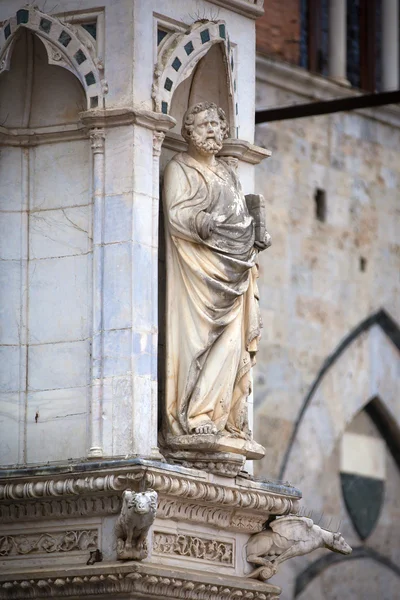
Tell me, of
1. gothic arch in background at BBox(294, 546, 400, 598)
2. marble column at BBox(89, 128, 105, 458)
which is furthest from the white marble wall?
gothic arch in background at BBox(294, 546, 400, 598)

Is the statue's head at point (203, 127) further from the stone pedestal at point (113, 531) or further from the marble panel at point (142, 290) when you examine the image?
the stone pedestal at point (113, 531)

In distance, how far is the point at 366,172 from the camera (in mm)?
22297

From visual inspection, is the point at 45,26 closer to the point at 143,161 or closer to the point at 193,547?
the point at 143,161

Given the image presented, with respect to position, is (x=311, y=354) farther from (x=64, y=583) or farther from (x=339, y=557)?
Answer: (x=64, y=583)

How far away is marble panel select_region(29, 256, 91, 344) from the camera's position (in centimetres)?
1248

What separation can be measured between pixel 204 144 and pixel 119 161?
1.87 ft

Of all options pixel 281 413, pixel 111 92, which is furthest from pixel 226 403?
pixel 281 413

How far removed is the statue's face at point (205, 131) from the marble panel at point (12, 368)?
4.88ft

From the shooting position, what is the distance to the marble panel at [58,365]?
12406 mm

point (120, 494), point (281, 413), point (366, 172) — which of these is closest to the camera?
point (120, 494)

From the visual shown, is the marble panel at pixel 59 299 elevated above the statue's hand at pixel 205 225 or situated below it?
below

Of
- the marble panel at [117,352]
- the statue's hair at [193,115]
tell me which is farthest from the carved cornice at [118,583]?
the statue's hair at [193,115]

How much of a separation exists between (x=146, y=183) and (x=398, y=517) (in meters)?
10.7

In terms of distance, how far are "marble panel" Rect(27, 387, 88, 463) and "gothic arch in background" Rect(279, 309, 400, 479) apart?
806cm
